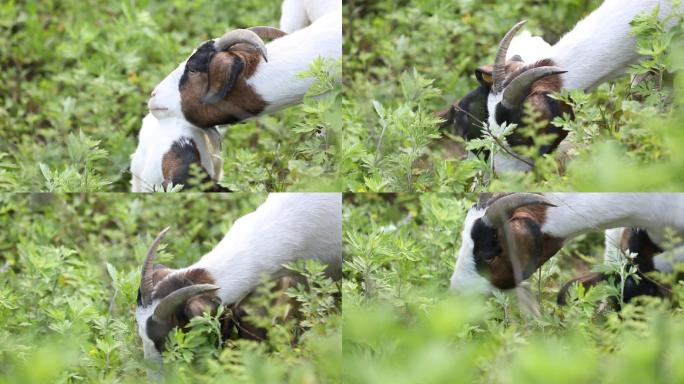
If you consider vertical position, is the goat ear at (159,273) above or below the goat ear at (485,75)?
below

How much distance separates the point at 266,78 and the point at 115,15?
9.66ft

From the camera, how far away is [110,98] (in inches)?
246

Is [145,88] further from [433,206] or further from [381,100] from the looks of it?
[433,206]

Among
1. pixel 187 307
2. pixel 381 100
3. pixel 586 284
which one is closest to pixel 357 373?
pixel 187 307

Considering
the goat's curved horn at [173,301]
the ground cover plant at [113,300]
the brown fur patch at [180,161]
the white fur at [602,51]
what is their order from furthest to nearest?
the brown fur patch at [180,161], the white fur at [602,51], the goat's curved horn at [173,301], the ground cover plant at [113,300]

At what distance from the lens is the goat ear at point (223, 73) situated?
475cm

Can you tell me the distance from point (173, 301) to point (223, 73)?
3.69ft

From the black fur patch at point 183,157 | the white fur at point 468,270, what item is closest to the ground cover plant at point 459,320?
the white fur at point 468,270

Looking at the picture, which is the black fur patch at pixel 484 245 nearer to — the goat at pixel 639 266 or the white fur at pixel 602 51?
the goat at pixel 639 266

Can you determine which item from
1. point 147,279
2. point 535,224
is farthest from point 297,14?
point 535,224

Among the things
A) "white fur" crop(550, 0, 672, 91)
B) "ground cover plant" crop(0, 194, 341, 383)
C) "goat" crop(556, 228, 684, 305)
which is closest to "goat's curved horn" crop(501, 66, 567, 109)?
"white fur" crop(550, 0, 672, 91)

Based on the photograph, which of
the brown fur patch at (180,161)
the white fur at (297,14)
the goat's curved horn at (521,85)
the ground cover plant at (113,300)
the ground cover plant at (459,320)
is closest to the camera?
the ground cover plant at (459,320)

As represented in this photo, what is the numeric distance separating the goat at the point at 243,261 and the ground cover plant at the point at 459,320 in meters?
0.14

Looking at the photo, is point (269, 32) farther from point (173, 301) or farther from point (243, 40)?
point (173, 301)
